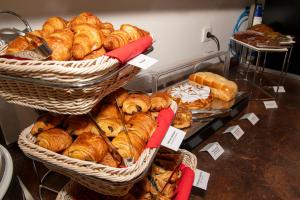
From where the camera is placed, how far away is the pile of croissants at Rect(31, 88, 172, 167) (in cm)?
48

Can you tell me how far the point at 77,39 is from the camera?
0.48 m

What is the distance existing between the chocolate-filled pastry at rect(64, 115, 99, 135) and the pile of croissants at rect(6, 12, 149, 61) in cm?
16

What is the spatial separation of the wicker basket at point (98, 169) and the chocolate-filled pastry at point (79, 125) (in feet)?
0.26

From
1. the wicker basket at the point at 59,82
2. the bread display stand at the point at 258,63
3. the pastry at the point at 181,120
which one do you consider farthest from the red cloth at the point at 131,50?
the bread display stand at the point at 258,63

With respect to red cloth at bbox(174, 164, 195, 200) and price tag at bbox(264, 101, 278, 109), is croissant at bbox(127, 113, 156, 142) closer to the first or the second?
red cloth at bbox(174, 164, 195, 200)

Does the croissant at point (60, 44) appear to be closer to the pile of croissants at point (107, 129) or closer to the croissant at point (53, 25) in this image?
the croissant at point (53, 25)

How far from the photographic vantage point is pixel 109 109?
599 mm

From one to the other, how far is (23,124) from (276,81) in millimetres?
1523

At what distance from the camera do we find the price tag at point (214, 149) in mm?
937

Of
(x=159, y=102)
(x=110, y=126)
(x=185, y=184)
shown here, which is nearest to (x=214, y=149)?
(x=185, y=184)

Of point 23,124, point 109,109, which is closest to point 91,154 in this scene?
point 109,109

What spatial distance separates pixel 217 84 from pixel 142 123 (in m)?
0.72

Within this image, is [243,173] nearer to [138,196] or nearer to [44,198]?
[138,196]

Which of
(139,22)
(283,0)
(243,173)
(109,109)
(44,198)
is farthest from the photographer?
(283,0)
